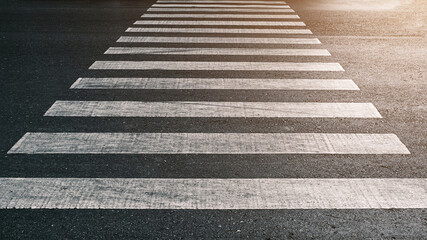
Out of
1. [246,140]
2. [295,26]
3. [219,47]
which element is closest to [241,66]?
[219,47]

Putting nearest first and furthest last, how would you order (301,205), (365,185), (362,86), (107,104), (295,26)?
(301,205)
(365,185)
(107,104)
(362,86)
(295,26)

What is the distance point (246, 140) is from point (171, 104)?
57.4 inches

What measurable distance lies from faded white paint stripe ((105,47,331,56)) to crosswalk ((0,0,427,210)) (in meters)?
0.02

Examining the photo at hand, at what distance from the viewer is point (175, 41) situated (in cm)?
1043

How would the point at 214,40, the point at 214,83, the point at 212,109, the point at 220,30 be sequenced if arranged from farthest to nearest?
the point at 220,30
the point at 214,40
the point at 214,83
the point at 212,109

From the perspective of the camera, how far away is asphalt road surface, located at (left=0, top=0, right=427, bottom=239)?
13.8 feet

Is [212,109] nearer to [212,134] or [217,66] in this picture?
[212,134]

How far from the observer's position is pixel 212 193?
15.0ft

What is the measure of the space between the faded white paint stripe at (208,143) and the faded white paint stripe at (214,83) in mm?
1756

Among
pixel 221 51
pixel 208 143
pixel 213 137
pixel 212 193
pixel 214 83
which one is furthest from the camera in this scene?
pixel 221 51

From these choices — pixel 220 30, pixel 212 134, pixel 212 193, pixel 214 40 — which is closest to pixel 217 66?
pixel 214 40

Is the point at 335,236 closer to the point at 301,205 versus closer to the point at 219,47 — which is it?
the point at 301,205

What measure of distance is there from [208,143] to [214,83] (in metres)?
2.20

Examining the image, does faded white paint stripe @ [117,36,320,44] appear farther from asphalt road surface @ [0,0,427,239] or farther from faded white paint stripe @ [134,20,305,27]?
faded white paint stripe @ [134,20,305,27]
